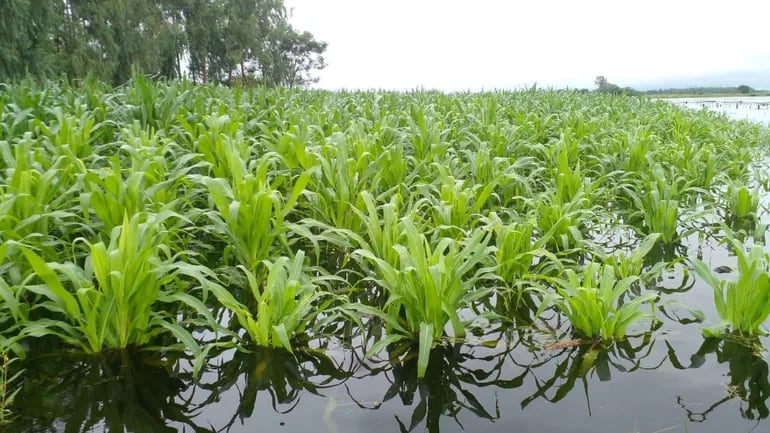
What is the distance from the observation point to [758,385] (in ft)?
6.39

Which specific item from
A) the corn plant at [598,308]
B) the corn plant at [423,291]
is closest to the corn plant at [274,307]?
the corn plant at [423,291]

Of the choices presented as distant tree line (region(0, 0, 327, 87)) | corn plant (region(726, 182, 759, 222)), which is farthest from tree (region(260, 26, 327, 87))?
corn plant (region(726, 182, 759, 222))

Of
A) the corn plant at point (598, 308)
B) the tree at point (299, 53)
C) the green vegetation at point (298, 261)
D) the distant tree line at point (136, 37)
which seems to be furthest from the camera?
the tree at point (299, 53)

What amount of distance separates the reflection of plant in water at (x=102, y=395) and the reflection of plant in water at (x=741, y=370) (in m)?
1.70

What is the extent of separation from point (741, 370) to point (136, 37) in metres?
26.6

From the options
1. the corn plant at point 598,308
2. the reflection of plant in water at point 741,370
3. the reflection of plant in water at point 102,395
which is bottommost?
the reflection of plant in water at point 741,370

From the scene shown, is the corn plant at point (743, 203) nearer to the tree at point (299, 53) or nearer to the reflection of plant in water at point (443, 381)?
the reflection of plant in water at point (443, 381)

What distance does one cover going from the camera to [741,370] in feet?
6.66

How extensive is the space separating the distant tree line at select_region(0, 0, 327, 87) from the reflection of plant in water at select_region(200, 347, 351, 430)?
838cm

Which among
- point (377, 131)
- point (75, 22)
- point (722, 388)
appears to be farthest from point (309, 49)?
point (722, 388)

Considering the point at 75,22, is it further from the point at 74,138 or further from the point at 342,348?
the point at 342,348

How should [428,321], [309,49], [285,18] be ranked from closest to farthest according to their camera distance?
[428,321]
[285,18]
[309,49]

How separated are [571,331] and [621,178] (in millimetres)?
2601

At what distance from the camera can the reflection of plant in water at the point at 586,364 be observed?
1.96m
